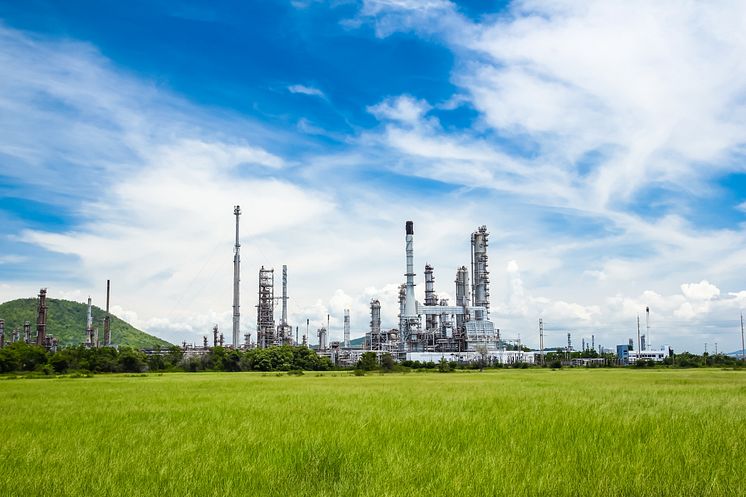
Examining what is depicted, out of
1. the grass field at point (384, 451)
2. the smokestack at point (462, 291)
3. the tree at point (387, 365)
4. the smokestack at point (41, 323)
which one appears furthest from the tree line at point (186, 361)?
the grass field at point (384, 451)

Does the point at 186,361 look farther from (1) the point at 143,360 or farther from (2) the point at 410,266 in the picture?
(2) the point at 410,266

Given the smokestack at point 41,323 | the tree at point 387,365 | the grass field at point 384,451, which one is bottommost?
the tree at point 387,365

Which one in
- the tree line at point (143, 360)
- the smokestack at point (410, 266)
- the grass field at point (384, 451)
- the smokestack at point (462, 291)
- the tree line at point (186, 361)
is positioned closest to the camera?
the grass field at point (384, 451)

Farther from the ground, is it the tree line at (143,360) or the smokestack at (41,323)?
the smokestack at (41,323)

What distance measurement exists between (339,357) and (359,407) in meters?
90.3

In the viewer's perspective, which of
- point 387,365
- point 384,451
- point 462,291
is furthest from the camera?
point 462,291

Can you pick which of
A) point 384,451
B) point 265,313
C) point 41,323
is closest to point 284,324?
point 265,313

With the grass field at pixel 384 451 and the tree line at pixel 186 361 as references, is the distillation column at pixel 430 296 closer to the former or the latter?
the tree line at pixel 186 361

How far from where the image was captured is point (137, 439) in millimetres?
13219

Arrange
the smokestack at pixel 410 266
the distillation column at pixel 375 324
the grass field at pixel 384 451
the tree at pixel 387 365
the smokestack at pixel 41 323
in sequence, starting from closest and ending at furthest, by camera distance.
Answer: the grass field at pixel 384 451
the tree at pixel 387 365
the smokestack at pixel 41 323
the smokestack at pixel 410 266
the distillation column at pixel 375 324

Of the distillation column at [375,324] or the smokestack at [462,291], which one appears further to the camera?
the distillation column at [375,324]

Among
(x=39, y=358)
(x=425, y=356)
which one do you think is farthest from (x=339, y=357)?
Answer: (x=39, y=358)

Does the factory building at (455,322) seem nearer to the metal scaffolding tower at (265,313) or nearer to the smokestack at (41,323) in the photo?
the metal scaffolding tower at (265,313)

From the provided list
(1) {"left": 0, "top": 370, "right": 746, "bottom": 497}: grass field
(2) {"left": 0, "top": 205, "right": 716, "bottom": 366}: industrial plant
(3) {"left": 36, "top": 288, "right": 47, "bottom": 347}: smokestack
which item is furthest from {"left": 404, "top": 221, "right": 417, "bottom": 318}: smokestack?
(1) {"left": 0, "top": 370, "right": 746, "bottom": 497}: grass field
